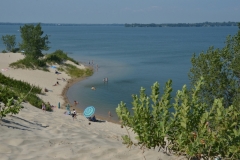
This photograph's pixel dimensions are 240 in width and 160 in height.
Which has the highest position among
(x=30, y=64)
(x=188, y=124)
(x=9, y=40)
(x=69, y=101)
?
(x=188, y=124)

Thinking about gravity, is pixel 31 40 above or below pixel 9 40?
above

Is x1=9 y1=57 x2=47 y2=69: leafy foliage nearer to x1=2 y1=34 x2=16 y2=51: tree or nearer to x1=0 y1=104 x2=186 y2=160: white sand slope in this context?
x1=2 y1=34 x2=16 y2=51: tree

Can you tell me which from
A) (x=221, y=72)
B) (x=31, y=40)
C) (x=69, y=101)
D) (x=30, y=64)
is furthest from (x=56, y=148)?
(x=31, y=40)

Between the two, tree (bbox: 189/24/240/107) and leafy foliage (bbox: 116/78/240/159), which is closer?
leafy foliage (bbox: 116/78/240/159)

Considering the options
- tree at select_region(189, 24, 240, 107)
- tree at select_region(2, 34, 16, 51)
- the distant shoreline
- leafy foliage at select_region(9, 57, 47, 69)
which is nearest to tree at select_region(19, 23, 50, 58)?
leafy foliage at select_region(9, 57, 47, 69)

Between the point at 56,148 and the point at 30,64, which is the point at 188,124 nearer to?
the point at 56,148

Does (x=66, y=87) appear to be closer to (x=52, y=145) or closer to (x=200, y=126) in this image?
(x=52, y=145)

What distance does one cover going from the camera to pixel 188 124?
5.74 m

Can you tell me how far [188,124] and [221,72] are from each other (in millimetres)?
12561

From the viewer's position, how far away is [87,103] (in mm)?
37312

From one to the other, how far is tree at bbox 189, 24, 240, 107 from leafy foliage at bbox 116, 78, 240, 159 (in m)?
11.7

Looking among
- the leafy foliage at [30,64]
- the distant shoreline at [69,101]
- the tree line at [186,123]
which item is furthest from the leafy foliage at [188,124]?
the leafy foliage at [30,64]

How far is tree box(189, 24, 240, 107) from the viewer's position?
56.0 feet

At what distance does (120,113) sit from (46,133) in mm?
4403
